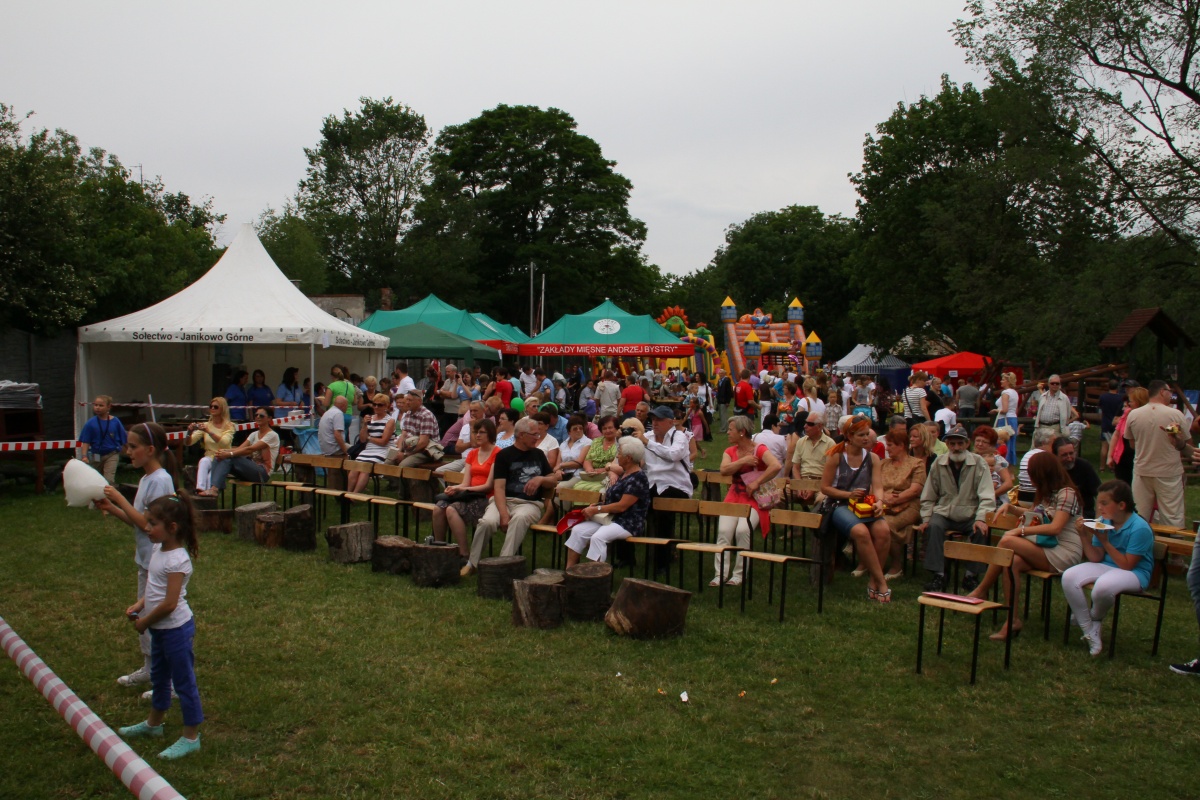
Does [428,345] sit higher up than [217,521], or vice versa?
[428,345]

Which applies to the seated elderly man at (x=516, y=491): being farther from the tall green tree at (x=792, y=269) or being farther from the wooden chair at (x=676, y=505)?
the tall green tree at (x=792, y=269)

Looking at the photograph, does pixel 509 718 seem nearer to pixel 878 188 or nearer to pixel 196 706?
pixel 196 706

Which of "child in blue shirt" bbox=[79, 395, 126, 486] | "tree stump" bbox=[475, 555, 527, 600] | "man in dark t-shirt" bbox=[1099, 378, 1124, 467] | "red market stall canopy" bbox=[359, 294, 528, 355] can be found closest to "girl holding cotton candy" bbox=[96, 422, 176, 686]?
"tree stump" bbox=[475, 555, 527, 600]

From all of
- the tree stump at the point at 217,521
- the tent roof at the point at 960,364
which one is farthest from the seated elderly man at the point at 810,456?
the tent roof at the point at 960,364

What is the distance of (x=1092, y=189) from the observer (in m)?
20.7

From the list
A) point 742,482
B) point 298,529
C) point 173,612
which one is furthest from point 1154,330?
point 173,612

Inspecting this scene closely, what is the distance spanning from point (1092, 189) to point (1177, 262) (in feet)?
7.93

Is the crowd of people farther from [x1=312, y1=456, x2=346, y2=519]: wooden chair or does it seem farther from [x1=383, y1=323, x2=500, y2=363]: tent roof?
[x1=383, y1=323, x2=500, y2=363]: tent roof

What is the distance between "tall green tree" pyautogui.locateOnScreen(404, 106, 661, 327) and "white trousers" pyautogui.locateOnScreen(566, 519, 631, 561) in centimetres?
3759

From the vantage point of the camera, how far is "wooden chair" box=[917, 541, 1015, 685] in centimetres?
527

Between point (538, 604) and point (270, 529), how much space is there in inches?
146

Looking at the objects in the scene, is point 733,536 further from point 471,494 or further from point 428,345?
point 428,345

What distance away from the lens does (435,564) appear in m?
7.34

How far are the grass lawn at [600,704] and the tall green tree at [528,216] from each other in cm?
3866
